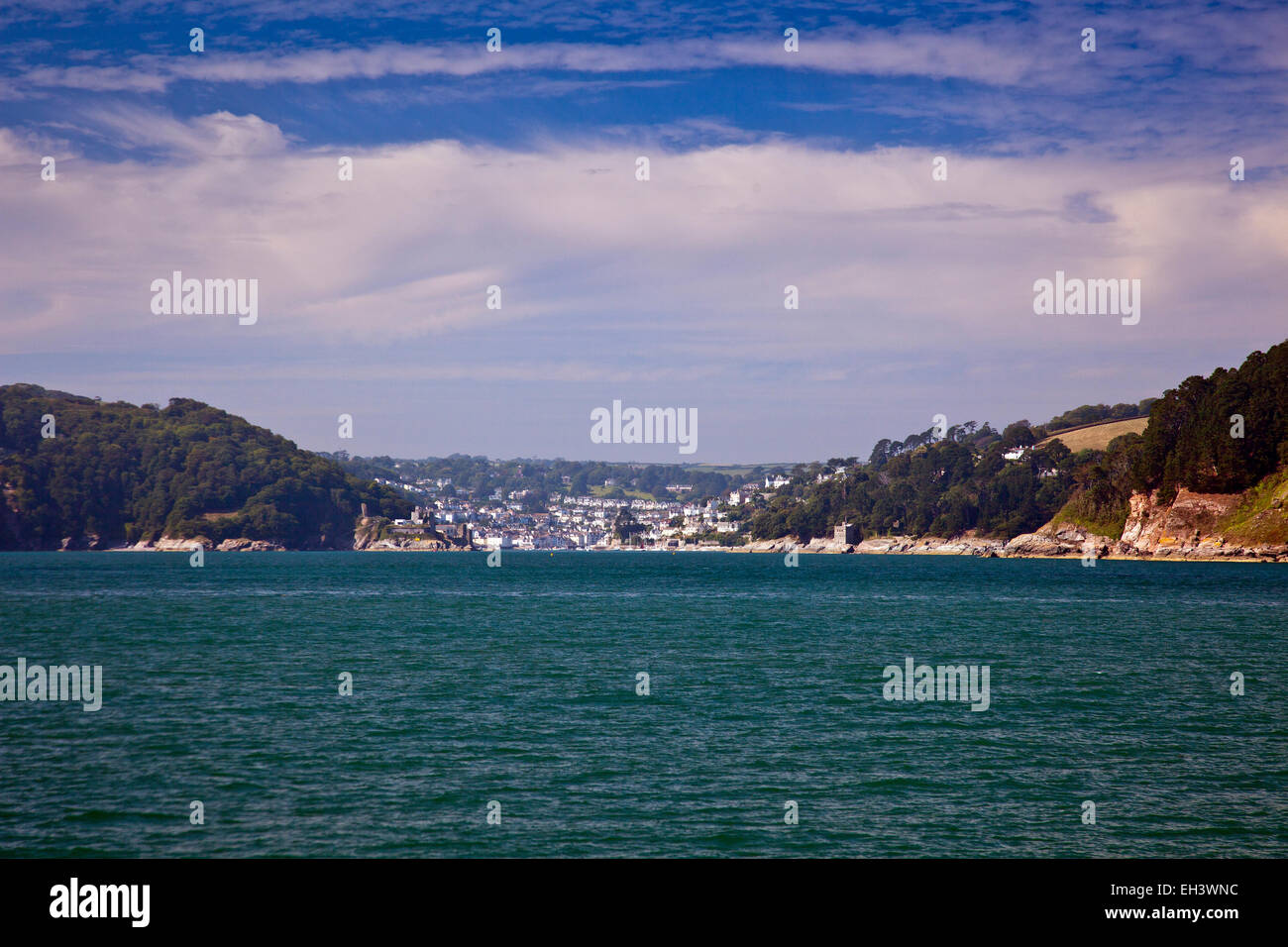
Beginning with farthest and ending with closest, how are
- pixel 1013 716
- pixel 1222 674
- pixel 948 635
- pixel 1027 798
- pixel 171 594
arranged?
pixel 171 594
pixel 948 635
pixel 1222 674
pixel 1013 716
pixel 1027 798

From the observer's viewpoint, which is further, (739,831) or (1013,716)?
(1013,716)

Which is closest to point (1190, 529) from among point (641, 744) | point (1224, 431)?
point (1224, 431)

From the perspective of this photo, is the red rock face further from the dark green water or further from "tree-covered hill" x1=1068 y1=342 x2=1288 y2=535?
the dark green water

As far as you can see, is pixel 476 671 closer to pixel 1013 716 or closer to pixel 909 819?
pixel 1013 716

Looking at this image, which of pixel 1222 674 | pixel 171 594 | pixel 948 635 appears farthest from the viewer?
pixel 171 594

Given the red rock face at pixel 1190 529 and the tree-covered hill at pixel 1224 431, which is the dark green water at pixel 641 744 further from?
the tree-covered hill at pixel 1224 431

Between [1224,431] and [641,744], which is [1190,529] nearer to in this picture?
[1224,431]
